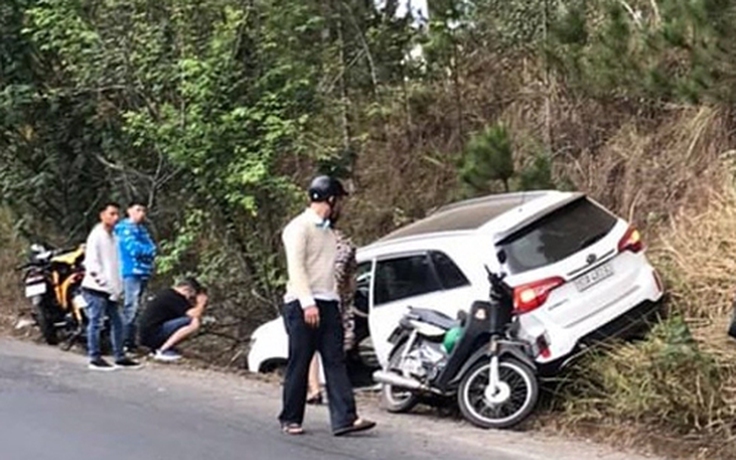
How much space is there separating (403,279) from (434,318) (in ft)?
1.95

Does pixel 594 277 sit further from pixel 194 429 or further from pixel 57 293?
pixel 57 293

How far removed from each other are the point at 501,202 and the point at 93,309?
4.71 m

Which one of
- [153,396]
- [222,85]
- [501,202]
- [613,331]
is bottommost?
[153,396]

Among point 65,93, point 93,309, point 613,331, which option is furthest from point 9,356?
point 613,331

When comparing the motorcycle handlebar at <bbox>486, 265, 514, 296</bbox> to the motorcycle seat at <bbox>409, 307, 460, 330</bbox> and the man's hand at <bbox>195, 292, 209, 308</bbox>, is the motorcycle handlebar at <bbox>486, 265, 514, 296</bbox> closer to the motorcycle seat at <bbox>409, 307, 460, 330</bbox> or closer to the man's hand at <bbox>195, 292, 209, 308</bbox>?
the motorcycle seat at <bbox>409, 307, 460, 330</bbox>

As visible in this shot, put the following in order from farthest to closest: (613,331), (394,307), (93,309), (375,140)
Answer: (375,140) → (93,309) → (394,307) → (613,331)

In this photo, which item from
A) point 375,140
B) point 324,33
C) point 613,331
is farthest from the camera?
point 375,140

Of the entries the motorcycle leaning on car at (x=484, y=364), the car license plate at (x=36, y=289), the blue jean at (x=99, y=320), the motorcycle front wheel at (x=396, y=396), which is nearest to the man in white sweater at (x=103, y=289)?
the blue jean at (x=99, y=320)

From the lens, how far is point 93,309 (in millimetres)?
12805

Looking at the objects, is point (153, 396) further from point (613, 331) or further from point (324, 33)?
point (324, 33)

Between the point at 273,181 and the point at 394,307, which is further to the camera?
the point at 273,181

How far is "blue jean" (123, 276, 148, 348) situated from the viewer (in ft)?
43.9

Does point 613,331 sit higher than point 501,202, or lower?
lower

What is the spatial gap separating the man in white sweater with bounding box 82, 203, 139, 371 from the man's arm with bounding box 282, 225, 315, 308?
4.49 m
